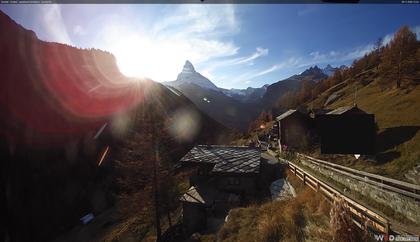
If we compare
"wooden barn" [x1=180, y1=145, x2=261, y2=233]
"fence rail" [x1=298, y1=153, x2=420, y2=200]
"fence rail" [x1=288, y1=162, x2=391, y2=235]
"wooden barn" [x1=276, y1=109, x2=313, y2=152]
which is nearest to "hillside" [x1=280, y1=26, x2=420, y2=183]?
"fence rail" [x1=298, y1=153, x2=420, y2=200]

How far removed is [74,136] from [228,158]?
6859cm

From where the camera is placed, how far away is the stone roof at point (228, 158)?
24.4 metres

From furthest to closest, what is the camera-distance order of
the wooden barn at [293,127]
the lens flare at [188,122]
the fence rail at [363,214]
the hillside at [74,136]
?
the lens flare at [188,122]
the wooden barn at [293,127]
the hillside at [74,136]
the fence rail at [363,214]

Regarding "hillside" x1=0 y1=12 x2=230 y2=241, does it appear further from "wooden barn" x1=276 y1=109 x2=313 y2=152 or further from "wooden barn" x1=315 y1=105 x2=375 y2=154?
"wooden barn" x1=315 y1=105 x2=375 y2=154

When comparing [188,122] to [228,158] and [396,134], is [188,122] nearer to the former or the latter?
[228,158]

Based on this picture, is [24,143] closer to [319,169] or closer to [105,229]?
[105,229]

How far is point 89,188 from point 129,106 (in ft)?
176

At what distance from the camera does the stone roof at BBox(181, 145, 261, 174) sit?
24391mm

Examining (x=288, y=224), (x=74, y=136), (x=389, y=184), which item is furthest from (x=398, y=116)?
(x=74, y=136)

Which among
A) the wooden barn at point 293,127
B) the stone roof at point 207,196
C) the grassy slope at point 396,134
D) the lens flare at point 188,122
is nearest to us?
the grassy slope at point 396,134

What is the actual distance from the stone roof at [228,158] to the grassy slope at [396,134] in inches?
390

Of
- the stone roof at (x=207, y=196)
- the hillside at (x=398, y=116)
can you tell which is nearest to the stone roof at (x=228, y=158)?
the stone roof at (x=207, y=196)

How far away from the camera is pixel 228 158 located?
26875 millimetres

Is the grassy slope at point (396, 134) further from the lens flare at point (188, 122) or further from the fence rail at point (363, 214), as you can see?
the lens flare at point (188, 122)
